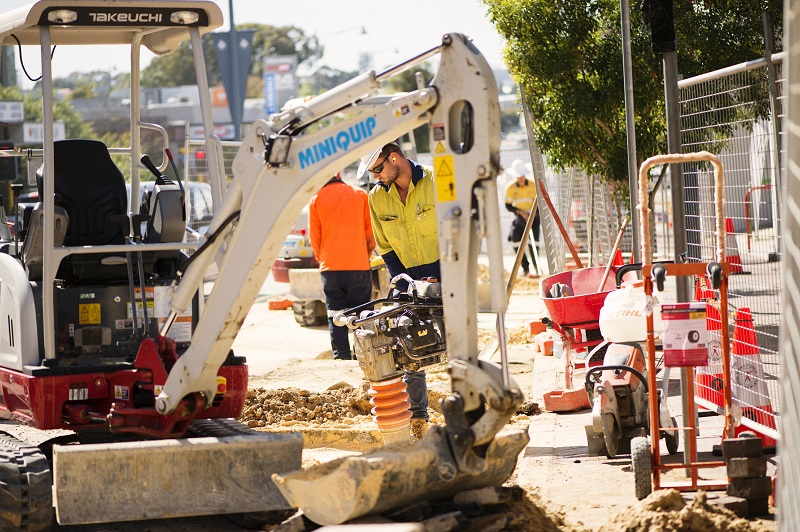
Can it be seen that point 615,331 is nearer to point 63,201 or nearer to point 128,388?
point 128,388

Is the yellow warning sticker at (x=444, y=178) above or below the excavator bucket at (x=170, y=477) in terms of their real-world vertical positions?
above

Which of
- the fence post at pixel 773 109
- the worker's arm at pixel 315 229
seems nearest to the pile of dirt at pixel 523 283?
the worker's arm at pixel 315 229

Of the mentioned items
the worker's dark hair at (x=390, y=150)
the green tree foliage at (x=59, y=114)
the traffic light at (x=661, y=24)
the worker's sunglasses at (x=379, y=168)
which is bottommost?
the worker's sunglasses at (x=379, y=168)

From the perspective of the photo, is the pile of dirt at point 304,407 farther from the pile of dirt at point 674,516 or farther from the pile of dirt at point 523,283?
the pile of dirt at point 523,283

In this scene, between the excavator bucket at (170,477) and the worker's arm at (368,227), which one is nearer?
the excavator bucket at (170,477)

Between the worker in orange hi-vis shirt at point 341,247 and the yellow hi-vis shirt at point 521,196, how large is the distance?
1060 cm

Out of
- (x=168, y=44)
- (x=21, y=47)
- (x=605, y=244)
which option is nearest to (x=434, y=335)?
(x=168, y=44)

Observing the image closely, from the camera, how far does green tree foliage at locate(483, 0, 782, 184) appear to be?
12719mm

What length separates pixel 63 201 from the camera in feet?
23.8

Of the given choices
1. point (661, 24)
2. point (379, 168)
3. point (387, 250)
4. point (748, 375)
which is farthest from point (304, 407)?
point (661, 24)

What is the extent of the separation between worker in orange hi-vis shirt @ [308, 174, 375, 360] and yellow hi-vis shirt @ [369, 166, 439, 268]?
4.18m

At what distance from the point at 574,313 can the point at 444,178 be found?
3.60m

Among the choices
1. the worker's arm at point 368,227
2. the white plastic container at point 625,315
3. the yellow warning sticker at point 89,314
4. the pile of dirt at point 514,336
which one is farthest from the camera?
the pile of dirt at point 514,336

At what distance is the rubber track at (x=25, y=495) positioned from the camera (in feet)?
19.6
